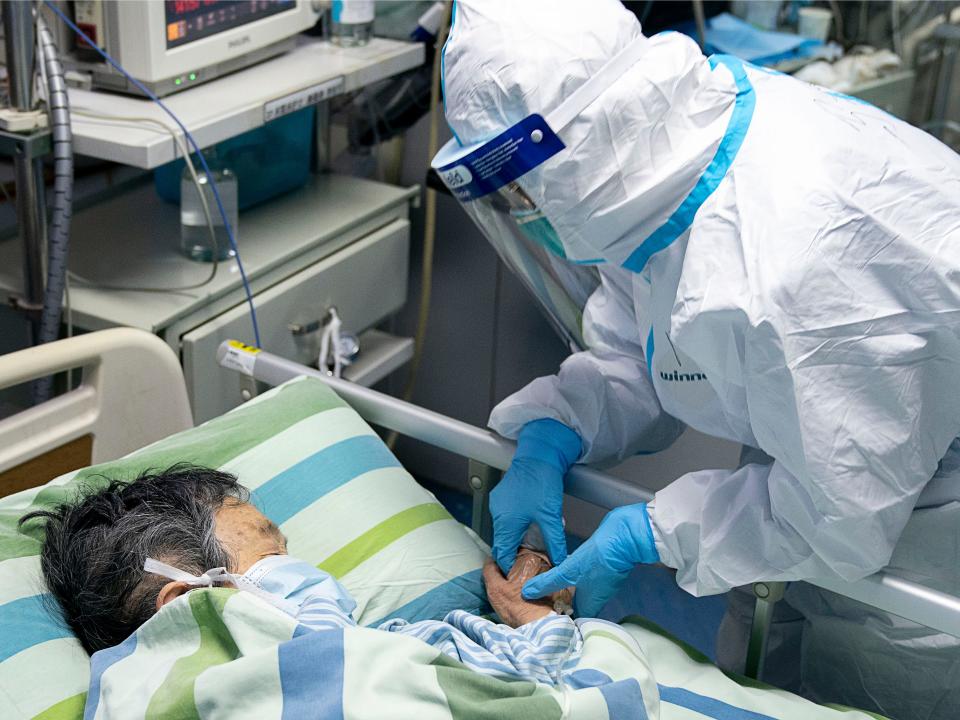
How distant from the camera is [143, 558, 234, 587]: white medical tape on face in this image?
50.9 inches

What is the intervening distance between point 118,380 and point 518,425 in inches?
23.0

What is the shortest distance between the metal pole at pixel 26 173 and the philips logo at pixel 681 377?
3.45 ft

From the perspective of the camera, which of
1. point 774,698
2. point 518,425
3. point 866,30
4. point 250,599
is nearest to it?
point 250,599

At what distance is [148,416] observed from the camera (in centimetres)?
172

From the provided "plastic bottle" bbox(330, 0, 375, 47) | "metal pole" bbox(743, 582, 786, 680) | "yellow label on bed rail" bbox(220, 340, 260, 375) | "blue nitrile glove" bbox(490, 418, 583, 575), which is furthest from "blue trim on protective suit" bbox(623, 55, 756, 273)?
"plastic bottle" bbox(330, 0, 375, 47)

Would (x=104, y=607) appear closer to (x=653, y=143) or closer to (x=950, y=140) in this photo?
(x=653, y=143)

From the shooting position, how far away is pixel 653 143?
1303 mm

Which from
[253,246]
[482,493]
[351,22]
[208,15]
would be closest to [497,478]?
[482,493]

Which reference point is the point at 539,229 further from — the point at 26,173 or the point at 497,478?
the point at 26,173

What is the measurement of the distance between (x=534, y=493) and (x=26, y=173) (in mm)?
963

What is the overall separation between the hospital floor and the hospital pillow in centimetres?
21

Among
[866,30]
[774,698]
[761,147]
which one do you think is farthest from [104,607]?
[866,30]

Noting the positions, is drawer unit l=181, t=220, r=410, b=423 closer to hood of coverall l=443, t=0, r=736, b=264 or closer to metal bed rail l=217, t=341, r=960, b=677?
metal bed rail l=217, t=341, r=960, b=677

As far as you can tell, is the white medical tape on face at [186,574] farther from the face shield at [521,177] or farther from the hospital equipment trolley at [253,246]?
the hospital equipment trolley at [253,246]
